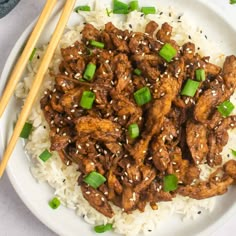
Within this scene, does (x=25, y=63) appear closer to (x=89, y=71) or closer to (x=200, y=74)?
(x=89, y=71)

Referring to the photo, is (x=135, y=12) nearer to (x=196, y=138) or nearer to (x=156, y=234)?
(x=196, y=138)

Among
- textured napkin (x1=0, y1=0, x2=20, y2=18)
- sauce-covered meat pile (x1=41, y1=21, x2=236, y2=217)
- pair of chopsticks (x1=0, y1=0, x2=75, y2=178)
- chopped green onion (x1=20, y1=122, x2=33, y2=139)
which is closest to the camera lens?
sauce-covered meat pile (x1=41, y1=21, x2=236, y2=217)

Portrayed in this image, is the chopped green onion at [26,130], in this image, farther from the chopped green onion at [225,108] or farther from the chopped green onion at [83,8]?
the chopped green onion at [225,108]

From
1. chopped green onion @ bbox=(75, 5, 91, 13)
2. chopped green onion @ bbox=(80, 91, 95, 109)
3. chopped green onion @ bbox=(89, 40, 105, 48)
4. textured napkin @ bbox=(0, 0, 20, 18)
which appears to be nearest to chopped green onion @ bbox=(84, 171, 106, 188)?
chopped green onion @ bbox=(80, 91, 95, 109)

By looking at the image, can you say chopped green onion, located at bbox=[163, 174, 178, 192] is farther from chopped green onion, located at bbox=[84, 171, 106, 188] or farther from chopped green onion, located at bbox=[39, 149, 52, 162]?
chopped green onion, located at bbox=[39, 149, 52, 162]

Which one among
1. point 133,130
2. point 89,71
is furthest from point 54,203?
point 89,71

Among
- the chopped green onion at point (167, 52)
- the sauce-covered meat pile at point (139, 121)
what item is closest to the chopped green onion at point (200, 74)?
the sauce-covered meat pile at point (139, 121)
